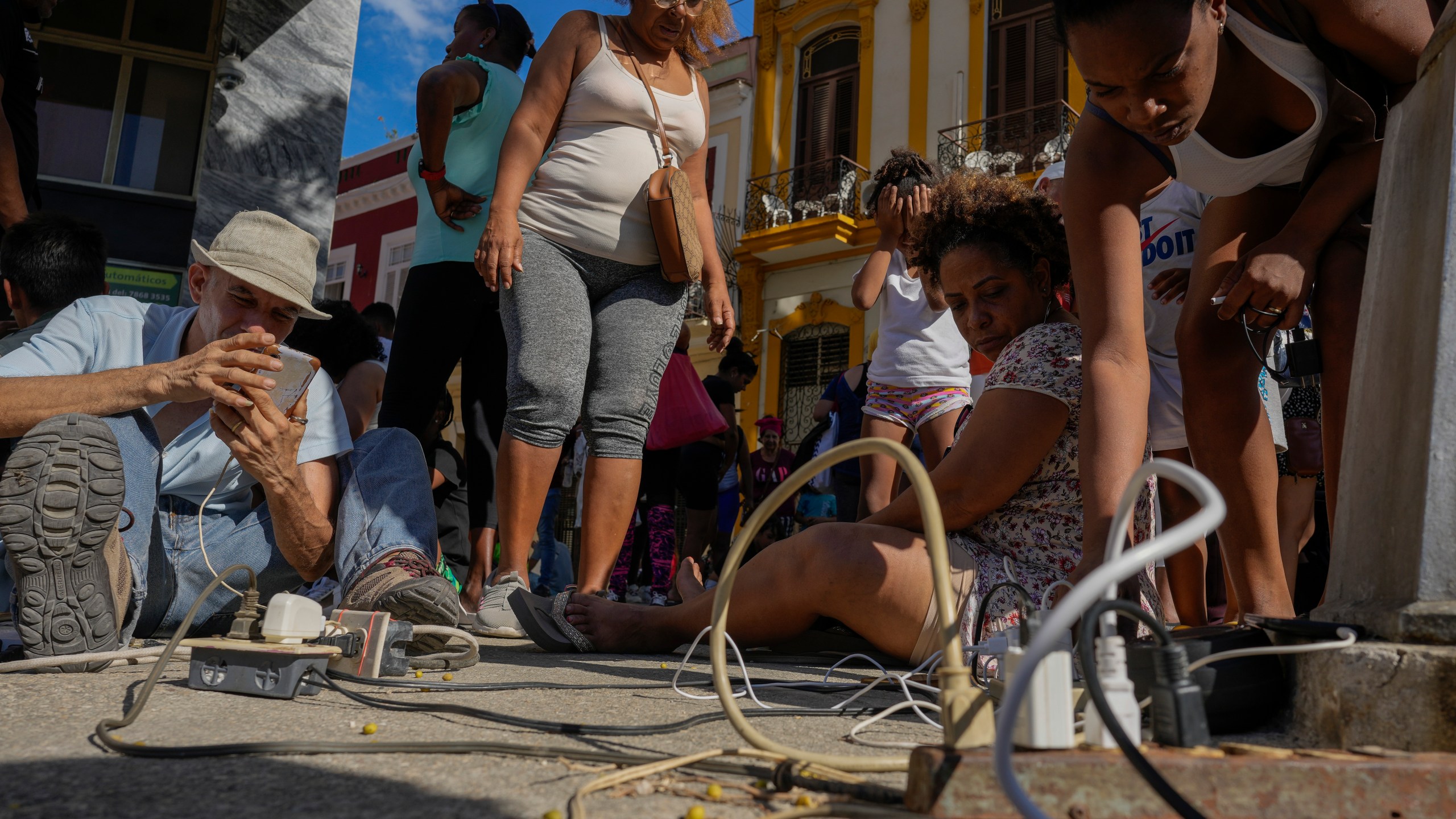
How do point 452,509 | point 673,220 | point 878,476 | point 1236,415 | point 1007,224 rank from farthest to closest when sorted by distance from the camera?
point 452,509 → point 878,476 → point 673,220 → point 1007,224 → point 1236,415

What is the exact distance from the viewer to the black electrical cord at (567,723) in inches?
48.9

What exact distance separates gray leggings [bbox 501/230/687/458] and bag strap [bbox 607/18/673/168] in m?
0.39

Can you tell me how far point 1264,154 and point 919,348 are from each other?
6.78 ft

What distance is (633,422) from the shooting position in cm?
297

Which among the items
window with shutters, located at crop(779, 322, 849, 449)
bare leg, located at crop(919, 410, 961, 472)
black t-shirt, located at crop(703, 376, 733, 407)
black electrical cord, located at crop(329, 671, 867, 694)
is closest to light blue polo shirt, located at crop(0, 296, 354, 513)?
black electrical cord, located at crop(329, 671, 867, 694)

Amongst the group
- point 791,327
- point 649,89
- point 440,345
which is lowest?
point 440,345

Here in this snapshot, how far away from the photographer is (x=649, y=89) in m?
3.13

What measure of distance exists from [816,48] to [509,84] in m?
12.7

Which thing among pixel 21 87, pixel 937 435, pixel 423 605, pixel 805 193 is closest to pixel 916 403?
pixel 937 435

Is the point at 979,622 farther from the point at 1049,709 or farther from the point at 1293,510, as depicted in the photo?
the point at 1293,510

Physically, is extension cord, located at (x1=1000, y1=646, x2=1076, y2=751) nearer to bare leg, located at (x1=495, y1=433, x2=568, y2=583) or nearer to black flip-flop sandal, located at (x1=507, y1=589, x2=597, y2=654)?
black flip-flop sandal, located at (x1=507, y1=589, x2=597, y2=654)

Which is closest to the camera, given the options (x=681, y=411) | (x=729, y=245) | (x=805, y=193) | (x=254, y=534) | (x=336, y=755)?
(x=336, y=755)

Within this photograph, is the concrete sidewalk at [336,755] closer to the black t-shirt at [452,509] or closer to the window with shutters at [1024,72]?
the black t-shirt at [452,509]

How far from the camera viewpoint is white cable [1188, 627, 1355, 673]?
1136mm
